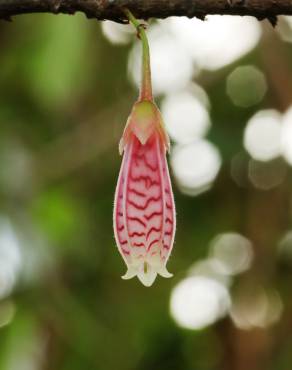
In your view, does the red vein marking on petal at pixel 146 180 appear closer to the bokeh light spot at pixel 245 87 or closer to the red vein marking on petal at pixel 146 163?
the red vein marking on petal at pixel 146 163

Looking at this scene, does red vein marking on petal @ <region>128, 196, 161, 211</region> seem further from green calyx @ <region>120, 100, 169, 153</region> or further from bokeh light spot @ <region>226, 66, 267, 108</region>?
bokeh light spot @ <region>226, 66, 267, 108</region>

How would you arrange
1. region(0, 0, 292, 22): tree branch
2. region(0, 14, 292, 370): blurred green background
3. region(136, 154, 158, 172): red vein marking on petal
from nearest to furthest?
region(0, 0, 292, 22): tree branch → region(136, 154, 158, 172): red vein marking on petal → region(0, 14, 292, 370): blurred green background

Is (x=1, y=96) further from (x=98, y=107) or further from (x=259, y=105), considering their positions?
(x=259, y=105)

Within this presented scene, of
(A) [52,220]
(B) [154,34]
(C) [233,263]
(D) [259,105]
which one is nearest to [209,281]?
(C) [233,263]

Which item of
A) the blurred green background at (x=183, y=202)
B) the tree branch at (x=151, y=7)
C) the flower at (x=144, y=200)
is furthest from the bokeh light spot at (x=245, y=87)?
the tree branch at (x=151, y=7)

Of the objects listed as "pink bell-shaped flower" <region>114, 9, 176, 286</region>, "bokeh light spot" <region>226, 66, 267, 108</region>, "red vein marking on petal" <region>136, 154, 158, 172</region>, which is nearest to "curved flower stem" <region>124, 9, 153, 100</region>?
"pink bell-shaped flower" <region>114, 9, 176, 286</region>
